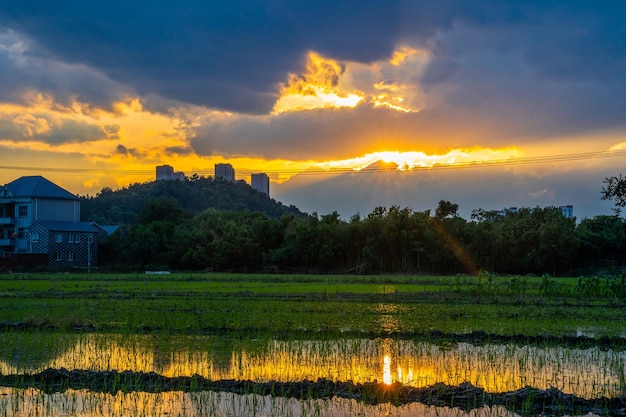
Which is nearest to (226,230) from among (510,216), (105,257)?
(105,257)

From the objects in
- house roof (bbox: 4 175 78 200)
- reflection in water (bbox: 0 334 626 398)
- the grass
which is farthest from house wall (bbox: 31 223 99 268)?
reflection in water (bbox: 0 334 626 398)

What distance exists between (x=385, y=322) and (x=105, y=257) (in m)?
45.7

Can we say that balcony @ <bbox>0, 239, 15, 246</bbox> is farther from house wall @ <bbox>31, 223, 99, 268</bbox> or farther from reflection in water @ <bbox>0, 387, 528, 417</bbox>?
reflection in water @ <bbox>0, 387, 528, 417</bbox>

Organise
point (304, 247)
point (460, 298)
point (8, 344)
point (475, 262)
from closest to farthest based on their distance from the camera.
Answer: point (8, 344) → point (460, 298) → point (475, 262) → point (304, 247)

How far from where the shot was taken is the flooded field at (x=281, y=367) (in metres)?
8.27

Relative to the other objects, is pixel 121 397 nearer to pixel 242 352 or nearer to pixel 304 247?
pixel 242 352

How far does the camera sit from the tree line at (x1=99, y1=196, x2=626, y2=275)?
50938 mm

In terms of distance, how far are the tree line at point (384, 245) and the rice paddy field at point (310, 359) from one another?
30.0m

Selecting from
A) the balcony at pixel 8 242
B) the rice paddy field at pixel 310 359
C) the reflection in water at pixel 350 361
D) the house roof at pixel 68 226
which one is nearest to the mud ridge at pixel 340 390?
the rice paddy field at pixel 310 359

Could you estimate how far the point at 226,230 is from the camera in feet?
189

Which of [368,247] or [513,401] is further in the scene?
[368,247]

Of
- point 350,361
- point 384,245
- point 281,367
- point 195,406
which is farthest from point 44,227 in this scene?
point 195,406

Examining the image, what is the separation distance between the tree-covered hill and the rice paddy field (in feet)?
217

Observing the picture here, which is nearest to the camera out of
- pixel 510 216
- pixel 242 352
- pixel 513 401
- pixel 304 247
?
pixel 513 401
